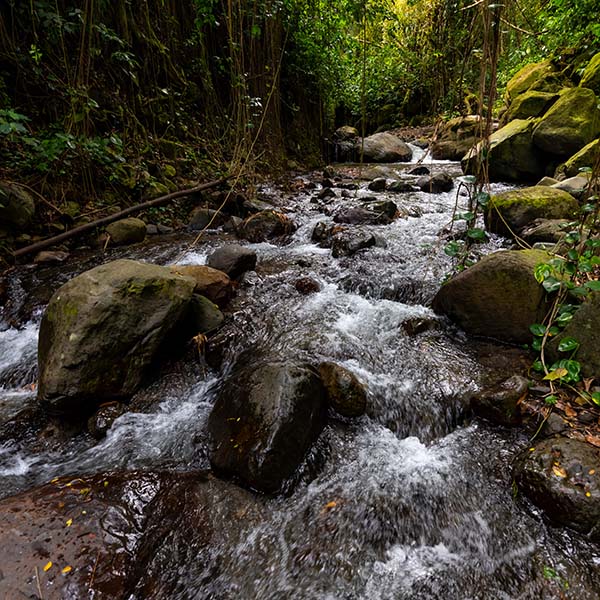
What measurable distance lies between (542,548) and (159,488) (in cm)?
191

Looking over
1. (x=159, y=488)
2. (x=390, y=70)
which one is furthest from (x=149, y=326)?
(x=390, y=70)

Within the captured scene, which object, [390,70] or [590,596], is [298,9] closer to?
[390,70]

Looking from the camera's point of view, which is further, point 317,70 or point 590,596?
point 317,70


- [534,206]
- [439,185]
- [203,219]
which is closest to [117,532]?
[203,219]

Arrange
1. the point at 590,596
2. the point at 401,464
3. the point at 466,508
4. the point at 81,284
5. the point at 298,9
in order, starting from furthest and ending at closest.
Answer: the point at 298,9 → the point at 81,284 → the point at 401,464 → the point at 466,508 → the point at 590,596

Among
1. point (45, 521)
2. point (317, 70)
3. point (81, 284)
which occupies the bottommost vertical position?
point (45, 521)

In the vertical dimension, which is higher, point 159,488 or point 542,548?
point 159,488

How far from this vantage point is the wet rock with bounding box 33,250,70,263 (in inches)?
163

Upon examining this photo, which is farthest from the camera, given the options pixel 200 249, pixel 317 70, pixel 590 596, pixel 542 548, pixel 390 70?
pixel 390 70

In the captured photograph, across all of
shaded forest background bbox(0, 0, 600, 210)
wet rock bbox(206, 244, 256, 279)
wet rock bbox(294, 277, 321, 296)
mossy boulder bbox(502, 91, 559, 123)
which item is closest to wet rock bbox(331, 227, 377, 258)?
wet rock bbox(294, 277, 321, 296)

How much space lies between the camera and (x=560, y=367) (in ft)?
7.28

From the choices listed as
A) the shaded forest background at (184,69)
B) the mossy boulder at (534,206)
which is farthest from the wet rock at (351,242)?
the shaded forest background at (184,69)

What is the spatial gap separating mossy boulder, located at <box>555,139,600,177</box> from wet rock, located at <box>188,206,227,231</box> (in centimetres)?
540

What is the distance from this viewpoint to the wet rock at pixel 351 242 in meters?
4.52
